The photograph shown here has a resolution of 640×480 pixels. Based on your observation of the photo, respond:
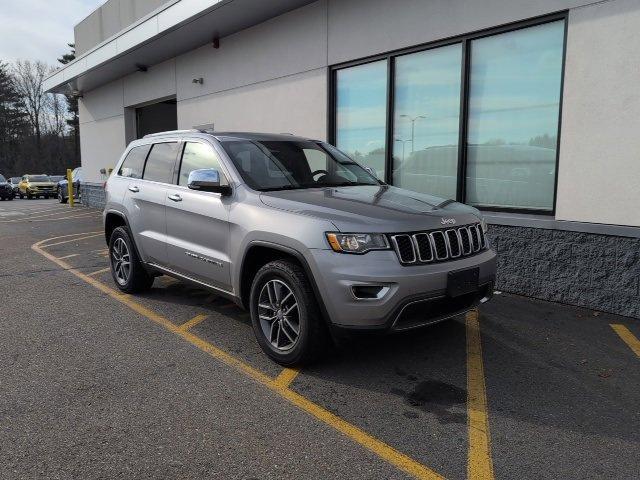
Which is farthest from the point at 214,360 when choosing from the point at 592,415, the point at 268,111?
the point at 268,111

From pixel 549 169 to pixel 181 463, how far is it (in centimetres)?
542

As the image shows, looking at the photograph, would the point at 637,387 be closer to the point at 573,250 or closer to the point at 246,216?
the point at 573,250

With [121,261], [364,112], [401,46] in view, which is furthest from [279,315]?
[364,112]

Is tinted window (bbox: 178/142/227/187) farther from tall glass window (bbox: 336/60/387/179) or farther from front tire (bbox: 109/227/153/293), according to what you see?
tall glass window (bbox: 336/60/387/179)

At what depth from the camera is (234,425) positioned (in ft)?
10.2

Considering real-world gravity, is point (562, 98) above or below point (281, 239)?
above

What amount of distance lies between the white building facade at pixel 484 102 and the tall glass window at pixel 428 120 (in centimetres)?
2

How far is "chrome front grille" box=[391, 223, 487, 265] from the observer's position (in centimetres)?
350

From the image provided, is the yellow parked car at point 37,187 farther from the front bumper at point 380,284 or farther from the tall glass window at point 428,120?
the front bumper at point 380,284

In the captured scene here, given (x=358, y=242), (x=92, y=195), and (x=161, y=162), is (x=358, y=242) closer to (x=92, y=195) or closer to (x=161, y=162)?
(x=161, y=162)

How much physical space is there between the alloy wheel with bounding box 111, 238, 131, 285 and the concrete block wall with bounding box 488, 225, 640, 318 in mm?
4482

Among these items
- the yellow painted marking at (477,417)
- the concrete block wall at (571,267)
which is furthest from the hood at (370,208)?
the concrete block wall at (571,267)

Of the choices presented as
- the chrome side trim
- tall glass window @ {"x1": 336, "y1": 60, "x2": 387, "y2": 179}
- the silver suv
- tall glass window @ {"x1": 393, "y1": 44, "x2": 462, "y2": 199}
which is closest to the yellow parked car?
tall glass window @ {"x1": 336, "y1": 60, "x2": 387, "y2": 179}

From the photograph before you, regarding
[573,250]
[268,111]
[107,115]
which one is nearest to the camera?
[573,250]
